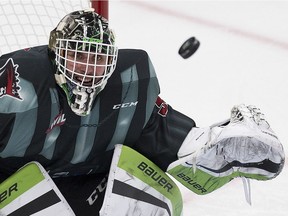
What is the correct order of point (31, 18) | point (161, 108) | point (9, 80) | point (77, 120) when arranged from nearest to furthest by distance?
point (9, 80) → point (77, 120) → point (161, 108) → point (31, 18)

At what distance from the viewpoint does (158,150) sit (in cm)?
223

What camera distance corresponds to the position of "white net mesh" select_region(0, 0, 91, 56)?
2.81 meters

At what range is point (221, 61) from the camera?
3.63 meters

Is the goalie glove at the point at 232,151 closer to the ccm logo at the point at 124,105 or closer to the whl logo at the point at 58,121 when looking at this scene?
the ccm logo at the point at 124,105

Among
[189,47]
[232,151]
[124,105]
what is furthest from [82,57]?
[189,47]

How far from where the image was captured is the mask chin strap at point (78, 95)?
2.01 m

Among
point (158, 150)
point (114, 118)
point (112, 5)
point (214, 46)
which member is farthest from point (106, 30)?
point (112, 5)

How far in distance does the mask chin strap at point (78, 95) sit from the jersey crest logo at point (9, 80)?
102 mm

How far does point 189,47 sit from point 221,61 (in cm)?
24

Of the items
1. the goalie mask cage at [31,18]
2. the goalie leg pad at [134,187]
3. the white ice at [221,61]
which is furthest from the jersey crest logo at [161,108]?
the goalie mask cage at [31,18]

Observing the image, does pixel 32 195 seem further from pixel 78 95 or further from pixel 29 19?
pixel 29 19

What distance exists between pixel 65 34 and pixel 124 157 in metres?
0.38

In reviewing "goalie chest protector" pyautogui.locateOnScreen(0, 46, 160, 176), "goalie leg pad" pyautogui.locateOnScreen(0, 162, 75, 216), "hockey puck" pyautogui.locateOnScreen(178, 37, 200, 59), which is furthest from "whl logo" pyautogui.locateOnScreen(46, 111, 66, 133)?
"hockey puck" pyautogui.locateOnScreen(178, 37, 200, 59)

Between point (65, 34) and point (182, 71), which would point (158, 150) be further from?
point (182, 71)
